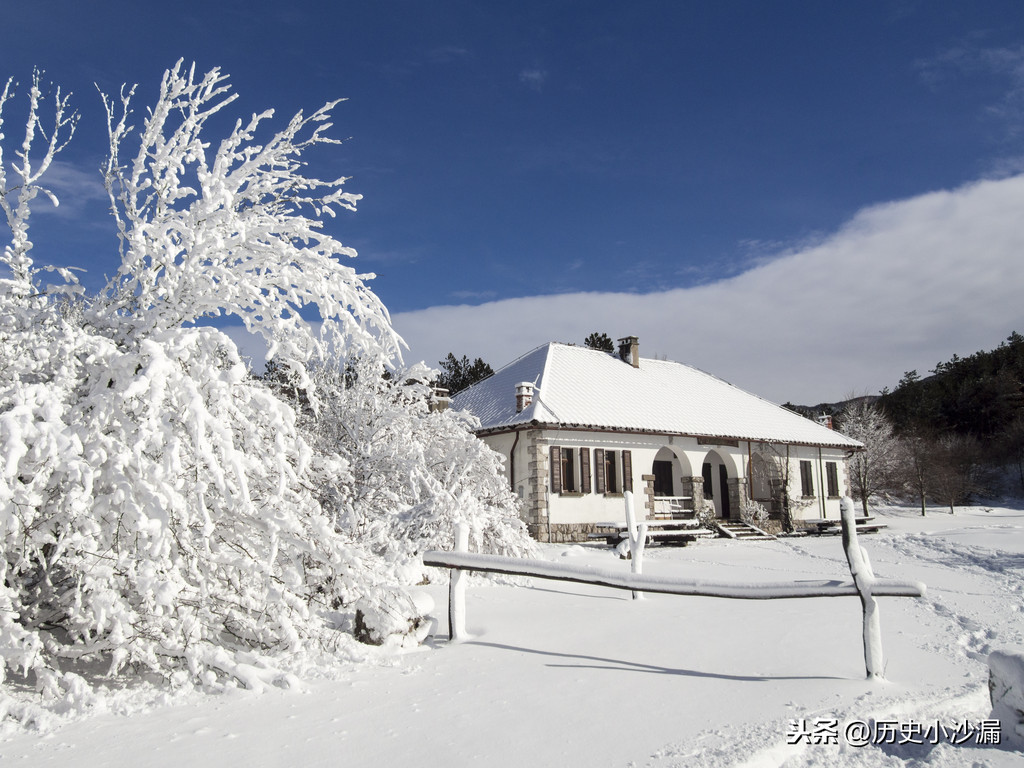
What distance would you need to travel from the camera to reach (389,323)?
619 centimetres

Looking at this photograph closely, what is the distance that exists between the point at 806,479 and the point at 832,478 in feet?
5.11

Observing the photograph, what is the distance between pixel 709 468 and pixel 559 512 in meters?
8.69

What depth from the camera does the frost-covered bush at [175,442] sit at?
4504 millimetres

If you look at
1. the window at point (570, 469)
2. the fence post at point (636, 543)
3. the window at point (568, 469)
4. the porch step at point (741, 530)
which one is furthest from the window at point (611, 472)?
the fence post at point (636, 543)

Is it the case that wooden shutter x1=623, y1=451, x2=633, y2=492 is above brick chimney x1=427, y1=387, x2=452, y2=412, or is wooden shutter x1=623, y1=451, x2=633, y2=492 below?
below

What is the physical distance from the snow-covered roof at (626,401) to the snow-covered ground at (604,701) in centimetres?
1108

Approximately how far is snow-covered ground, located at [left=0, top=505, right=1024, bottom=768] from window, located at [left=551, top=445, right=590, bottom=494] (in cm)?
1024

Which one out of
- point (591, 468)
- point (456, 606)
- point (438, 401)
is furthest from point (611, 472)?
point (456, 606)

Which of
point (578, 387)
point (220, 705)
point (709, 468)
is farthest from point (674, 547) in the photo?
point (220, 705)

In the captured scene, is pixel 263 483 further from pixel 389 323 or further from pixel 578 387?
pixel 578 387

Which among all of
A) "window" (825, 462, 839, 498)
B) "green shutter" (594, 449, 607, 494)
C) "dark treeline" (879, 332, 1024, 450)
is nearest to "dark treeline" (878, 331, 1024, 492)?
"dark treeline" (879, 332, 1024, 450)

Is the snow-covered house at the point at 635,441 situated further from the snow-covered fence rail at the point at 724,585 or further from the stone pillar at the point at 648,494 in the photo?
the snow-covered fence rail at the point at 724,585

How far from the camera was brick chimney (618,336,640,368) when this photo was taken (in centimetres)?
2498

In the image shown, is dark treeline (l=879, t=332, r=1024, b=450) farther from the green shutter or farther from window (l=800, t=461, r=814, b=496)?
the green shutter
